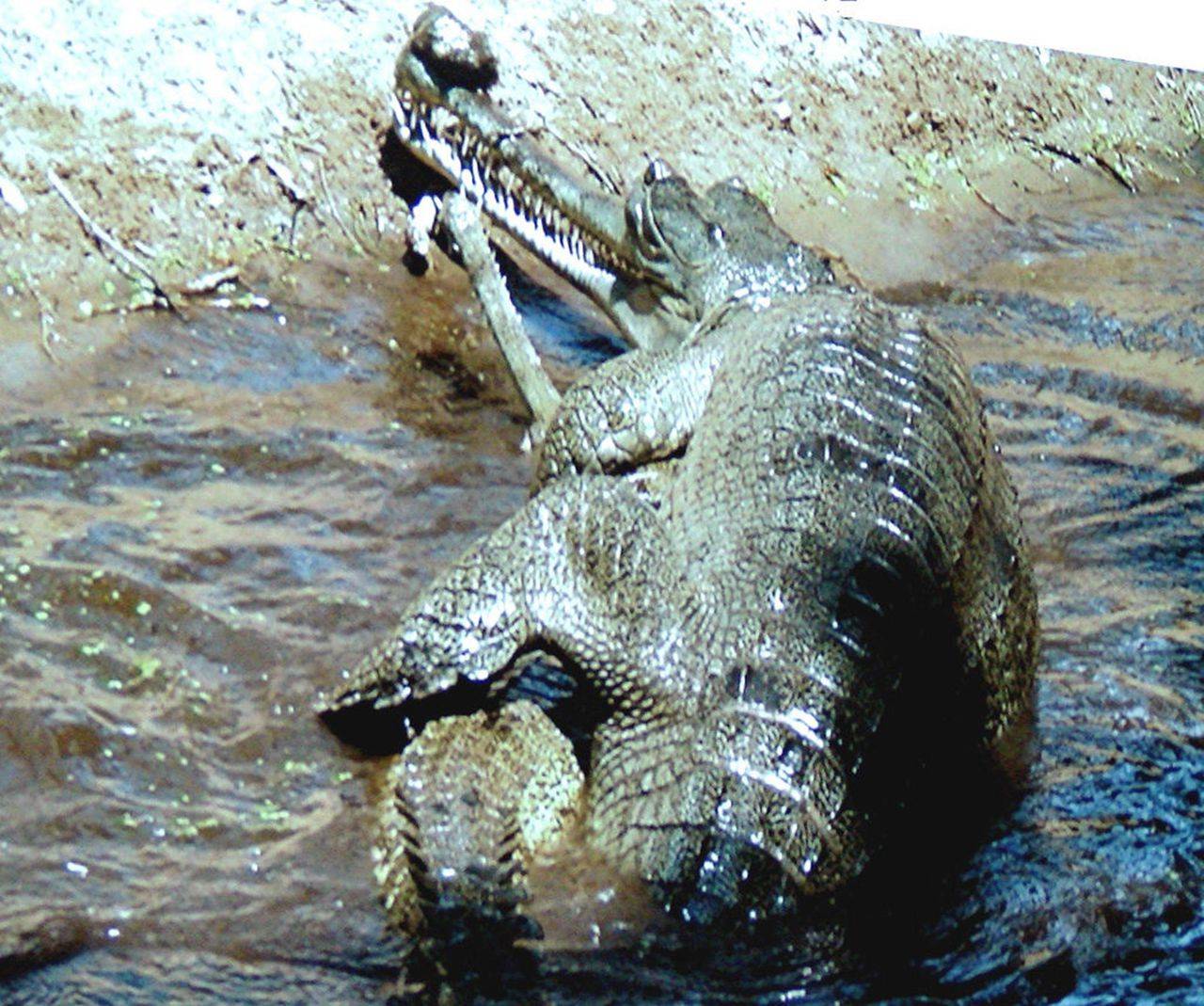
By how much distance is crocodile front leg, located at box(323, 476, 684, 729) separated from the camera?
10.8 ft

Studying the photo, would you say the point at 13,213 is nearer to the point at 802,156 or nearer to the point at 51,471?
the point at 51,471

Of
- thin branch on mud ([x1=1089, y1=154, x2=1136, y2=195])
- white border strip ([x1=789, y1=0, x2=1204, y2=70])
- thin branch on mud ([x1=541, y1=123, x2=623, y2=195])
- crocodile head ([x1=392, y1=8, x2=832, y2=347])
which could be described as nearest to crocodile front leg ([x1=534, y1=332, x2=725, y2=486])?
crocodile head ([x1=392, y1=8, x2=832, y2=347])

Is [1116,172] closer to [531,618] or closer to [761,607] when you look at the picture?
[761,607]

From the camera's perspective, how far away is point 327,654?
11.7 ft

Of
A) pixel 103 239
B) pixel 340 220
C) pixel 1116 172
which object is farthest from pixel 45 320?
pixel 1116 172

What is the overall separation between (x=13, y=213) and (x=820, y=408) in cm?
247

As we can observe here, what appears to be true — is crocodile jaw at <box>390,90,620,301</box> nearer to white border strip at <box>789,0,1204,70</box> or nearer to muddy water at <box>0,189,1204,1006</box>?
muddy water at <box>0,189,1204,1006</box>

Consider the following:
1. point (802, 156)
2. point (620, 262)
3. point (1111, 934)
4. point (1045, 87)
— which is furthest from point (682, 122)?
point (1111, 934)

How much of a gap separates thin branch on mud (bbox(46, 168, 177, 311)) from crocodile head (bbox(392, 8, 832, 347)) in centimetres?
108

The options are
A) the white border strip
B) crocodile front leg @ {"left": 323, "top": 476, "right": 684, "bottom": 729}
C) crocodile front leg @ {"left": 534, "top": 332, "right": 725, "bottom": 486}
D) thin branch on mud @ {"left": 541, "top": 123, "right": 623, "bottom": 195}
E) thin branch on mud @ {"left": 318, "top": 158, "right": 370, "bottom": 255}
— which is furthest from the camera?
the white border strip

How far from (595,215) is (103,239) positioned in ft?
4.84

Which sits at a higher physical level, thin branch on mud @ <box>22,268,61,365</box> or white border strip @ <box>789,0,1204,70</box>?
white border strip @ <box>789,0,1204,70</box>

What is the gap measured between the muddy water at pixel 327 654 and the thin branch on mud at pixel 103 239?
136mm

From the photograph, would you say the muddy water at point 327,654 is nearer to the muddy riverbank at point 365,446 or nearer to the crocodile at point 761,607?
the muddy riverbank at point 365,446
